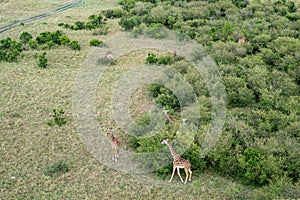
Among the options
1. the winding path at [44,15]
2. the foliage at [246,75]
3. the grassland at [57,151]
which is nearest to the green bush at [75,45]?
the grassland at [57,151]

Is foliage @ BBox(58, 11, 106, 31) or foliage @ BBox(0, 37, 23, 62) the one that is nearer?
foliage @ BBox(0, 37, 23, 62)

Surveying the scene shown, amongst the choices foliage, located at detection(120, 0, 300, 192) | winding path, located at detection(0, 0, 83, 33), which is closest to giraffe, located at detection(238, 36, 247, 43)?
foliage, located at detection(120, 0, 300, 192)

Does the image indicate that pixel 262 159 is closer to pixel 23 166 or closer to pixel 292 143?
pixel 292 143

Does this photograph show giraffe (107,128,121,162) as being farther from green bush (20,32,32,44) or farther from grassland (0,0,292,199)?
green bush (20,32,32,44)

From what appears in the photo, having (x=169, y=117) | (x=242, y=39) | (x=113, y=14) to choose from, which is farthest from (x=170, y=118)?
(x=113, y=14)

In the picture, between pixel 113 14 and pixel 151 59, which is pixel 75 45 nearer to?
pixel 151 59

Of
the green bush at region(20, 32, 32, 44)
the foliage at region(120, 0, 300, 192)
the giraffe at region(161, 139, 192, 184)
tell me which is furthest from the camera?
the green bush at region(20, 32, 32, 44)

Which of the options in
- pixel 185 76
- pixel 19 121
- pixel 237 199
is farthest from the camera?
pixel 185 76

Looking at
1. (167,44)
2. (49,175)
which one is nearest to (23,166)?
(49,175)
